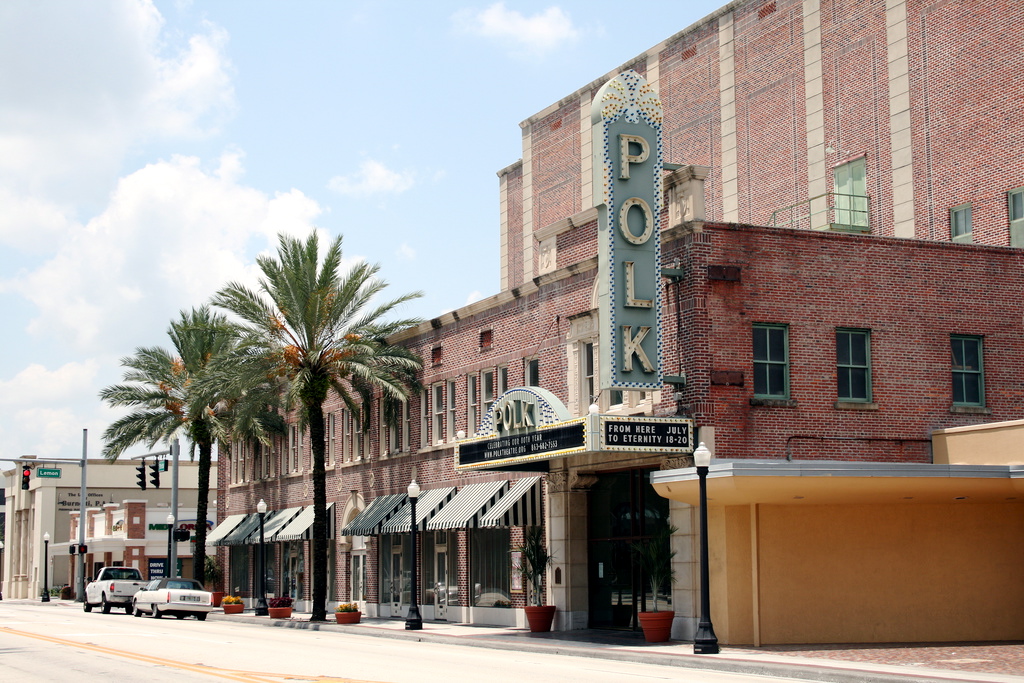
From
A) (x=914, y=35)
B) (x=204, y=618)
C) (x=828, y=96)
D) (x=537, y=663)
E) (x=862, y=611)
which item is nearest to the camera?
(x=537, y=663)

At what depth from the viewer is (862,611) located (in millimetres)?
27312

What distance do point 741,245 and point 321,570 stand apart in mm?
19398

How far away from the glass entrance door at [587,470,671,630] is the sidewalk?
69cm

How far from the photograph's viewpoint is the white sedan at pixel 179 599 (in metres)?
44.3

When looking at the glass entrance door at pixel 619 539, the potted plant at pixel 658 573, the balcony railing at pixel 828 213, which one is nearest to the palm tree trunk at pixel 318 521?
the glass entrance door at pixel 619 539

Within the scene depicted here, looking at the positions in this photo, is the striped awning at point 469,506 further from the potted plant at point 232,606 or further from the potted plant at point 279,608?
the potted plant at point 232,606

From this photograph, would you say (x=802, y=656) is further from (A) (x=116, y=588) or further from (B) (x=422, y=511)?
(A) (x=116, y=588)

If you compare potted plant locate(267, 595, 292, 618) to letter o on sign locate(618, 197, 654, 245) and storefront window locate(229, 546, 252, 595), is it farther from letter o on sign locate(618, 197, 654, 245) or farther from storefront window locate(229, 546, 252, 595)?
letter o on sign locate(618, 197, 654, 245)

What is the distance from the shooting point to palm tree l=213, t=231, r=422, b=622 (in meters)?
40.7

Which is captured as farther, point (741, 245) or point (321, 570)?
point (321, 570)

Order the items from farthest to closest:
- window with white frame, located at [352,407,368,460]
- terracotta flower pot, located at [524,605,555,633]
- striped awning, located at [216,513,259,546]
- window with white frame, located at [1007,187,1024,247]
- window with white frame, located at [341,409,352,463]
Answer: striped awning, located at [216,513,259,546], window with white frame, located at [341,409,352,463], window with white frame, located at [352,407,368,460], window with white frame, located at [1007,187,1024,247], terracotta flower pot, located at [524,605,555,633]

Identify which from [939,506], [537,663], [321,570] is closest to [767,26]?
[939,506]

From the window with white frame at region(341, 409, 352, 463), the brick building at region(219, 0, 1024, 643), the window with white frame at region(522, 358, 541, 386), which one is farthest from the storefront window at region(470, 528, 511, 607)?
the window with white frame at region(341, 409, 352, 463)

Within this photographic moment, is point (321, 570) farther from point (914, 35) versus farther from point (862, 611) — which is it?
point (914, 35)
